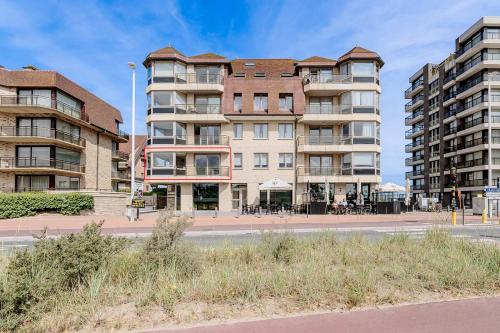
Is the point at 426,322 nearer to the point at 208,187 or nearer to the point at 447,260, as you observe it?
the point at 447,260

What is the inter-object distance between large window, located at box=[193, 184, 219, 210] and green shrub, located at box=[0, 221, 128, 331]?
2556 centimetres

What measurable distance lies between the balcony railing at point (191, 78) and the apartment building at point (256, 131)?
97mm

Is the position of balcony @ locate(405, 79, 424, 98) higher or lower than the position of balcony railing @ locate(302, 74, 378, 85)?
higher

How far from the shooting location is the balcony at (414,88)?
201 feet

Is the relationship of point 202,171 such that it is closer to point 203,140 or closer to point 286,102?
point 203,140

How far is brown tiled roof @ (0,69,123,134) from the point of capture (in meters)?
31.8

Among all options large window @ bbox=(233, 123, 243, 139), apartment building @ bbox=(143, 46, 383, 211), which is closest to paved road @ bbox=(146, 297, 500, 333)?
apartment building @ bbox=(143, 46, 383, 211)

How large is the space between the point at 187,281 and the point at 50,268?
203 centimetres

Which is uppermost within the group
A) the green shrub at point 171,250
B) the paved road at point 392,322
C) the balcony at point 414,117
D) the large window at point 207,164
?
the balcony at point 414,117

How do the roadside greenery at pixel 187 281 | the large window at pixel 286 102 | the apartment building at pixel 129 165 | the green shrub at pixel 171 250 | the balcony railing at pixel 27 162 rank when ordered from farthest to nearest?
the apartment building at pixel 129 165
the large window at pixel 286 102
the balcony railing at pixel 27 162
the green shrub at pixel 171 250
the roadside greenery at pixel 187 281

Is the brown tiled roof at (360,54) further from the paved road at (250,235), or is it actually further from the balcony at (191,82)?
the paved road at (250,235)

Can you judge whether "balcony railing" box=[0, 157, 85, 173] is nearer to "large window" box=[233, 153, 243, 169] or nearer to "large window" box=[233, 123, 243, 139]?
"large window" box=[233, 153, 243, 169]

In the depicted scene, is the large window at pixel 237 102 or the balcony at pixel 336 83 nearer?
the balcony at pixel 336 83

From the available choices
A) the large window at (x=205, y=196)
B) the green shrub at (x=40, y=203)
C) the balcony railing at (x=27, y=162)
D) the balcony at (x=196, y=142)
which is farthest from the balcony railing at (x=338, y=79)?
the balcony railing at (x=27, y=162)
